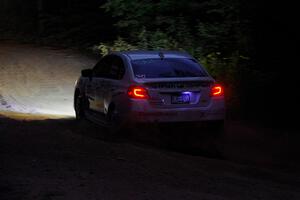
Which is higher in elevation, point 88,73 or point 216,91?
point 216,91

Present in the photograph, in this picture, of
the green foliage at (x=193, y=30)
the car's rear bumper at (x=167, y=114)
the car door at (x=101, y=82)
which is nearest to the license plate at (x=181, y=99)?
the car's rear bumper at (x=167, y=114)

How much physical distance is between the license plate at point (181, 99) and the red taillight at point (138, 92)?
1.51 ft

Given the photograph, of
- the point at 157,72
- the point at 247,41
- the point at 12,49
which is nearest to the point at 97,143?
the point at 157,72

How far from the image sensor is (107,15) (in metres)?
33.4

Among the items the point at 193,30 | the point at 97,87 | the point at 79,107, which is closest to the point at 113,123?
the point at 97,87

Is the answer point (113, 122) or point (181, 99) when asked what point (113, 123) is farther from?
point (181, 99)

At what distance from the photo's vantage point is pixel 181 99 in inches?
458

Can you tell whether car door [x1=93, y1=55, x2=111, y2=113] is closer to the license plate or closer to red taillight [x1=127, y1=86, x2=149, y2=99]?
red taillight [x1=127, y1=86, x2=149, y2=99]

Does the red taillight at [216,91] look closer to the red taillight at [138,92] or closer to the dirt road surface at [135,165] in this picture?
the dirt road surface at [135,165]

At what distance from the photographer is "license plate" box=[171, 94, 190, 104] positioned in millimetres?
11594

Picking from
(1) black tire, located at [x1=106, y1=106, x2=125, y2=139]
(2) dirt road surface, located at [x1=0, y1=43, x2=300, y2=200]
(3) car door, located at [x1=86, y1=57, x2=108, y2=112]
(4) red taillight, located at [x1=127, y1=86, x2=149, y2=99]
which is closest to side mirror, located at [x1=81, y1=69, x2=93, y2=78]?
(3) car door, located at [x1=86, y1=57, x2=108, y2=112]

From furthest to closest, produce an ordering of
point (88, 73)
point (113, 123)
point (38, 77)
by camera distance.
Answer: point (38, 77)
point (88, 73)
point (113, 123)

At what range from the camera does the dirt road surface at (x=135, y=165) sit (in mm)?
7375

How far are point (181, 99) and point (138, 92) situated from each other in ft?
2.47
